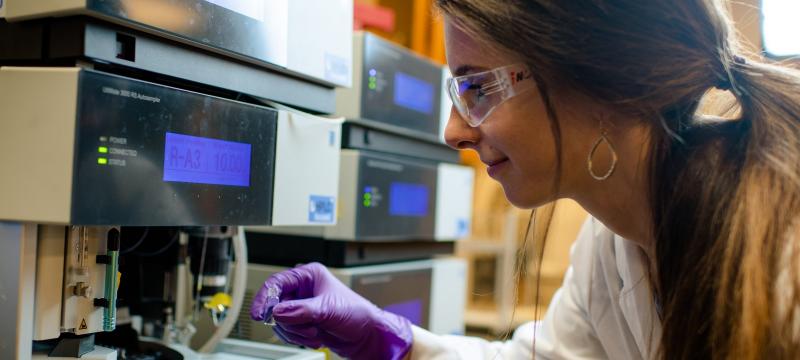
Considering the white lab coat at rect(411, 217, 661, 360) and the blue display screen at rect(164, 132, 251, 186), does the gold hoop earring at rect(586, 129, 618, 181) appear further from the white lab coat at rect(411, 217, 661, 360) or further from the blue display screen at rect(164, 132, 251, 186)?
the blue display screen at rect(164, 132, 251, 186)

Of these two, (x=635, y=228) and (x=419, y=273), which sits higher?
(x=635, y=228)

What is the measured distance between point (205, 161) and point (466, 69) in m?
0.31

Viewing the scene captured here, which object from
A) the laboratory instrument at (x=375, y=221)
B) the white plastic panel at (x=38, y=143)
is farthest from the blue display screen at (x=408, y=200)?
the white plastic panel at (x=38, y=143)

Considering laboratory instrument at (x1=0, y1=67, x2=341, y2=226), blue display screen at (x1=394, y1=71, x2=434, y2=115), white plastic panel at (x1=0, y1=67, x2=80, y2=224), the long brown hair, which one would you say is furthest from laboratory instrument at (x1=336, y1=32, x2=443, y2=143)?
white plastic panel at (x1=0, y1=67, x2=80, y2=224)

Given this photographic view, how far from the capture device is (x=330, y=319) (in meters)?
0.92

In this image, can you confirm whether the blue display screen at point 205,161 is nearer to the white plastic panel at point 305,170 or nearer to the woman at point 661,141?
the white plastic panel at point 305,170

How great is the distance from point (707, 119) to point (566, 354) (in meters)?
0.46

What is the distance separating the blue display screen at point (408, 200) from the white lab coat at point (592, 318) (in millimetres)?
316

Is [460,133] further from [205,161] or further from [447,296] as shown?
[447,296]

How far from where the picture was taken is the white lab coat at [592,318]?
0.93 meters

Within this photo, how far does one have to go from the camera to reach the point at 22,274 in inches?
25.3

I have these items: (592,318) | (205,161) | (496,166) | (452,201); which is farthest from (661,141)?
(452,201)

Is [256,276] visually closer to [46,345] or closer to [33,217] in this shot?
[46,345]

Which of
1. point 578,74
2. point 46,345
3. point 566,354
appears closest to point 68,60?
point 46,345
